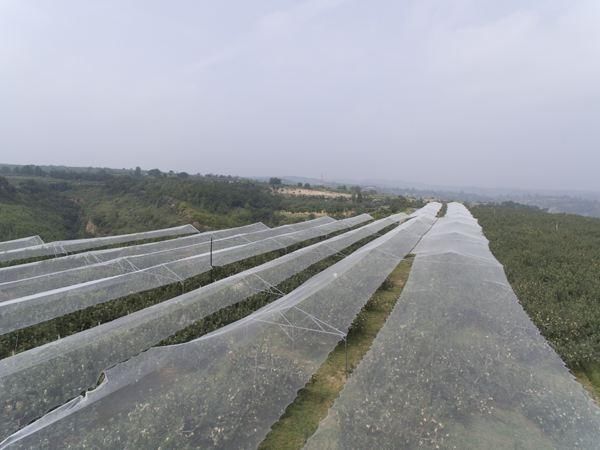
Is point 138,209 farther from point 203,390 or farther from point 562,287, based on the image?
point 562,287

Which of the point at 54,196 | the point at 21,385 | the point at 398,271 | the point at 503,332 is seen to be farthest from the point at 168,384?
the point at 54,196

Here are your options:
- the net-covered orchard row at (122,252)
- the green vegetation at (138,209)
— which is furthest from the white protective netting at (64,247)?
the green vegetation at (138,209)

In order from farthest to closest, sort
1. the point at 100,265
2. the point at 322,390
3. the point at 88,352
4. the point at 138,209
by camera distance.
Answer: the point at 138,209 → the point at 100,265 → the point at 322,390 → the point at 88,352

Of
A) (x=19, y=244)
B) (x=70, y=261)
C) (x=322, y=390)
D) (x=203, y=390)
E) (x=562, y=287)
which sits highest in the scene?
(x=562, y=287)

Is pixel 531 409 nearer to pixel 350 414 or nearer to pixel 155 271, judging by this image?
pixel 350 414

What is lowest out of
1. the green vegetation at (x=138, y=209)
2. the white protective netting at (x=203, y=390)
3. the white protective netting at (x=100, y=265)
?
the green vegetation at (x=138, y=209)

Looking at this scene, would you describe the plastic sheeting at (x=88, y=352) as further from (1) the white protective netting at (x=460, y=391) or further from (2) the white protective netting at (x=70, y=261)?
(2) the white protective netting at (x=70, y=261)

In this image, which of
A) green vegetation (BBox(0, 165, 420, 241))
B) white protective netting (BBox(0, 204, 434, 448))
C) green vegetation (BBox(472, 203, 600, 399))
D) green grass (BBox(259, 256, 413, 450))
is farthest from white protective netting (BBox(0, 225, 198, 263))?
green vegetation (BBox(472, 203, 600, 399))

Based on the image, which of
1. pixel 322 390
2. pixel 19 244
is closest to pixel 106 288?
pixel 322 390
